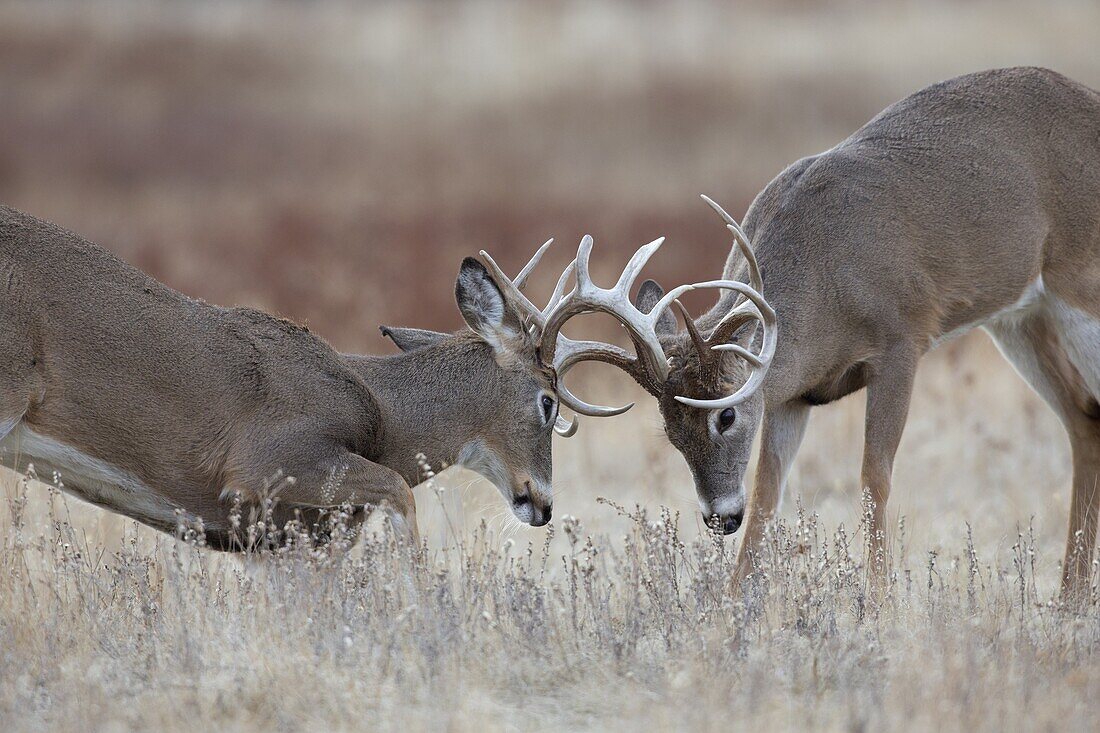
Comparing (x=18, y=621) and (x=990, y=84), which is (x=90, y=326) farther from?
(x=990, y=84)

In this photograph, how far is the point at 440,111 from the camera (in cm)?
3064

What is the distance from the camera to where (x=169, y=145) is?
2873 centimetres

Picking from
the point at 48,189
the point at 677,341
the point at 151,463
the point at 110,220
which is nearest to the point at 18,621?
the point at 151,463

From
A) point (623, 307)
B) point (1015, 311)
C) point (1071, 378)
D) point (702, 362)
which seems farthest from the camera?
point (1071, 378)

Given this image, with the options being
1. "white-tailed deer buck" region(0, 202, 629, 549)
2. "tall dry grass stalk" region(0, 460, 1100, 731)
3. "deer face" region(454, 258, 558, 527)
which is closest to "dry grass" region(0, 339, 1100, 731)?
"tall dry grass stalk" region(0, 460, 1100, 731)

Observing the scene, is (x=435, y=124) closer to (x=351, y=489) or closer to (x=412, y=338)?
(x=412, y=338)

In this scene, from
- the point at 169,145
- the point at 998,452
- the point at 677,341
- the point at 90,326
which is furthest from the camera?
the point at 169,145

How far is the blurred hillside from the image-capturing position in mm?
21109

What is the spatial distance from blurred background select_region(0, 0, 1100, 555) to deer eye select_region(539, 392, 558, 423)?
15.4 feet

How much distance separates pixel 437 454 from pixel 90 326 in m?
1.77

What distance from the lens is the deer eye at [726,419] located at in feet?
24.4

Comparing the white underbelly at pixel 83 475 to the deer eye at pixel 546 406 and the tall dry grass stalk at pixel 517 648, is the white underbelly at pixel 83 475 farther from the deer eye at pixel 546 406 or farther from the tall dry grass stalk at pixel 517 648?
the deer eye at pixel 546 406

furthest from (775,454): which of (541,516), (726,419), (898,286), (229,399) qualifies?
(229,399)

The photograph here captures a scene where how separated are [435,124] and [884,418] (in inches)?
905
